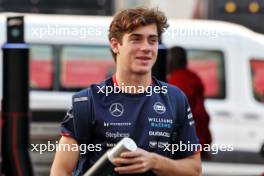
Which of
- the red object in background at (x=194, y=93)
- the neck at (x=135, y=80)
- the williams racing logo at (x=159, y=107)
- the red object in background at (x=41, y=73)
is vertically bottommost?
the red object in background at (x=41, y=73)

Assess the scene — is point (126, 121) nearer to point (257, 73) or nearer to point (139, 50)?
point (139, 50)

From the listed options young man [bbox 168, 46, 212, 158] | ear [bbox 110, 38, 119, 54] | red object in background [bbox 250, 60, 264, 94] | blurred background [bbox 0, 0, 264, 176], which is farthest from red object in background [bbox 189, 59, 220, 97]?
ear [bbox 110, 38, 119, 54]

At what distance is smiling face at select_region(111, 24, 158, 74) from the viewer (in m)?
3.50

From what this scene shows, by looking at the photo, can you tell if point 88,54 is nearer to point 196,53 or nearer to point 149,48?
point 196,53

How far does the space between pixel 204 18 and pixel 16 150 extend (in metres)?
5.56

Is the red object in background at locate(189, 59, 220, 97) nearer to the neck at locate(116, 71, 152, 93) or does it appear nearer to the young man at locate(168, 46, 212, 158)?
the young man at locate(168, 46, 212, 158)

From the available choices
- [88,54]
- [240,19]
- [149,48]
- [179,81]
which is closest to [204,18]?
[240,19]

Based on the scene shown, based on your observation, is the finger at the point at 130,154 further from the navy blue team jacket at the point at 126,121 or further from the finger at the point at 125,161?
the navy blue team jacket at the point at 126,121

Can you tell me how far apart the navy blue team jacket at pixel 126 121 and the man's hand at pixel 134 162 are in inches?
4.8

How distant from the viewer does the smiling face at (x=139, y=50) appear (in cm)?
350

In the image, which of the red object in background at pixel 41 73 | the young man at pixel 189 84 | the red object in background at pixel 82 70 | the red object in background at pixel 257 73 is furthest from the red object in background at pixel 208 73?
the young man at pixel 189 84

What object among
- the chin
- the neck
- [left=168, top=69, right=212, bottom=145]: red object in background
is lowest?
[left=168, top=69, right=212, bottom=145]: red object in background

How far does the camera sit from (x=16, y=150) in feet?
23.9

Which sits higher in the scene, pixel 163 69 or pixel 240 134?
pixel 163 69
